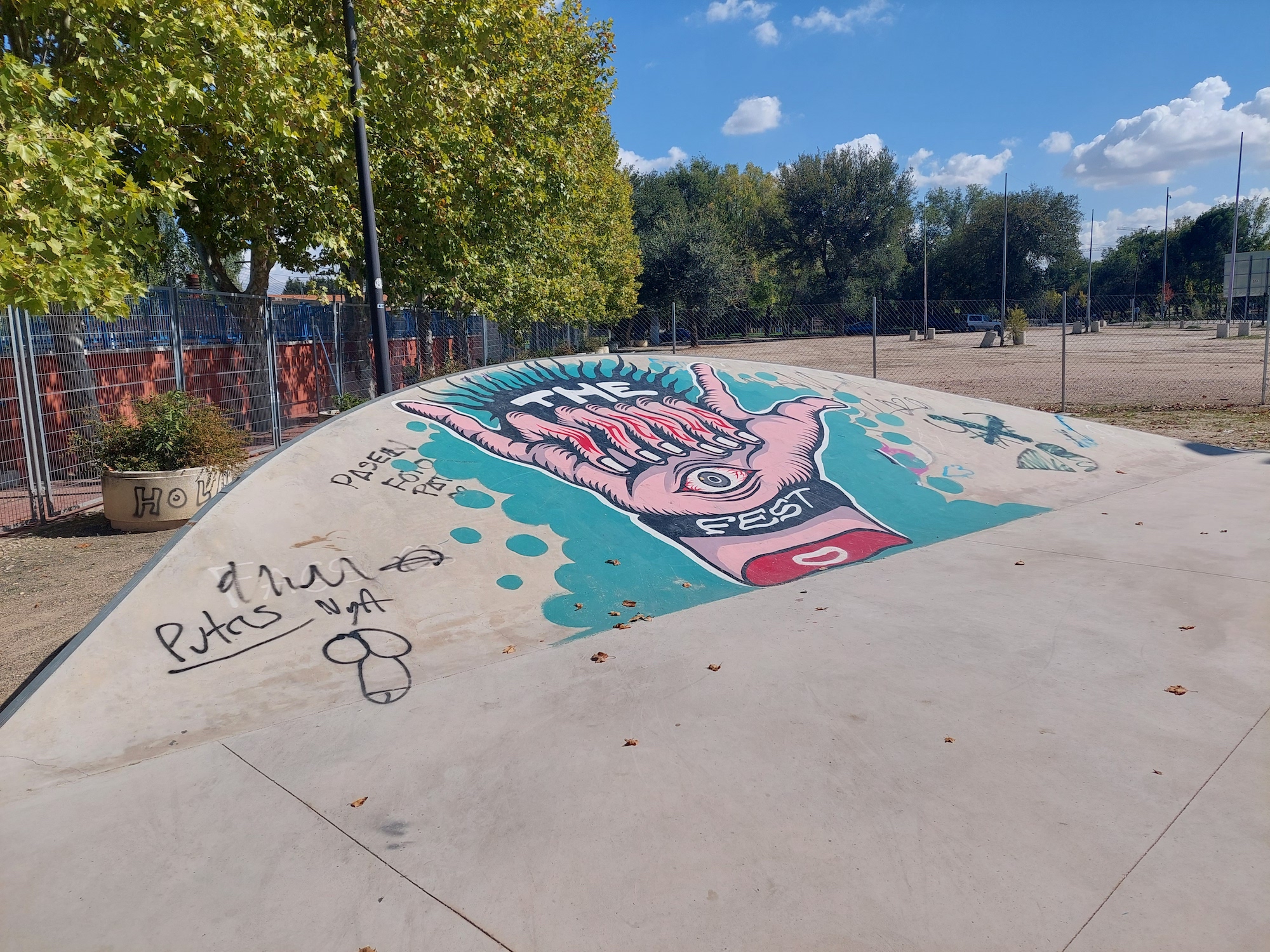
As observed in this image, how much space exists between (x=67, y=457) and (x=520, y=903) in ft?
30.7

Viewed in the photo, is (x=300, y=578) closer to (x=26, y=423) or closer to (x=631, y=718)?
(x=631, y=718)

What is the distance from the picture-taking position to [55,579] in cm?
702

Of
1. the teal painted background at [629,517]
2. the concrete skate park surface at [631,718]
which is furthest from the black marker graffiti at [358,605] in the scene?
the teal painted background at [629,517]

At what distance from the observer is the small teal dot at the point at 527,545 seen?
6352 mm

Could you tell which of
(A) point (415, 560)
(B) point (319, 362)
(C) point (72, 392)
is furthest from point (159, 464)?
(B) point (319, 362)

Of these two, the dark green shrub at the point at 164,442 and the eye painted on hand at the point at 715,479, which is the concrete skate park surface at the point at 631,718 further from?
the dark green shrub at the point at 164,442

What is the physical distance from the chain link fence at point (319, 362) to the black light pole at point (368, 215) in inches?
90.7

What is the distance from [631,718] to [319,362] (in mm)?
13896

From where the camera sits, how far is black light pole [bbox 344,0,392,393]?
35.7 ft

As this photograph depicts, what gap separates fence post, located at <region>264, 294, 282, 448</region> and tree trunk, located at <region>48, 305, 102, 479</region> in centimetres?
295

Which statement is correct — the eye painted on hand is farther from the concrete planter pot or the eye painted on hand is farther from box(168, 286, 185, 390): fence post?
box(168, 286, 185, 390): fence post

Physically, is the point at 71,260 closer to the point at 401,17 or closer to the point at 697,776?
the point at 697,776

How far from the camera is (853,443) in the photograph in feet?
31.6

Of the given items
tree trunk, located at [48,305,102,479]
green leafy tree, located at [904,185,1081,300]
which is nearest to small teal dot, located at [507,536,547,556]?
tree trunk, located at [48,305,102,479]
